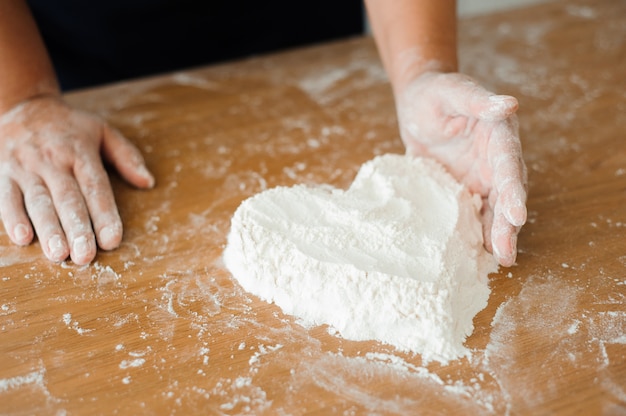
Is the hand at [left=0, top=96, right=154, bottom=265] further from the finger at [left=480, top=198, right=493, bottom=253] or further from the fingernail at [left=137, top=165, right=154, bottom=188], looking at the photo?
the finger at [left=480, top=198, right=493, bottom=253]

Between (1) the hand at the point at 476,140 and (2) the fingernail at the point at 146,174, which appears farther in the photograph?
(2) the fingernail at the point at 146,174

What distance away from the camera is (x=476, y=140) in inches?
46.5

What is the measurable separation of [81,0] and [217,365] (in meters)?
1.13

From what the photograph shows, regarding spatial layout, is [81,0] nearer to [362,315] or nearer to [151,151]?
[151,151]

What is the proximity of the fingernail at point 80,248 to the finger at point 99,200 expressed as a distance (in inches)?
1.3

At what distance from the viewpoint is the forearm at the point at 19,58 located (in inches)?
51.9

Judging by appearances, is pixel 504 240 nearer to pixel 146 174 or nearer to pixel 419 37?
pixel 419 37

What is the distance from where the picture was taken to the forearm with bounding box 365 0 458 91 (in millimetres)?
1343

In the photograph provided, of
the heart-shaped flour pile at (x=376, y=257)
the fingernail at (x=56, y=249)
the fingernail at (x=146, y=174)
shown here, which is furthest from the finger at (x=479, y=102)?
the fingernail at (x=56, y=249)

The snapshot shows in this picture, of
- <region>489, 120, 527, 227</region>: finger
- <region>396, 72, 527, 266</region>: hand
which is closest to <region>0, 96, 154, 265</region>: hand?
<region>396, 72, 527, 266</region>: hand

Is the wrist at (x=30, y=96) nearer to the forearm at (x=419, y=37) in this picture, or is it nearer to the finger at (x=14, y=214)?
the finger at (x=14, y=214)

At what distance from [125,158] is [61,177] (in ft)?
0.50

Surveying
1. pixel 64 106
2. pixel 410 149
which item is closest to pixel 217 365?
pixel 410 149

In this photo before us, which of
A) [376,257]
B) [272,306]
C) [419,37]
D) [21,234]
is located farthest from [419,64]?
[21,234]
